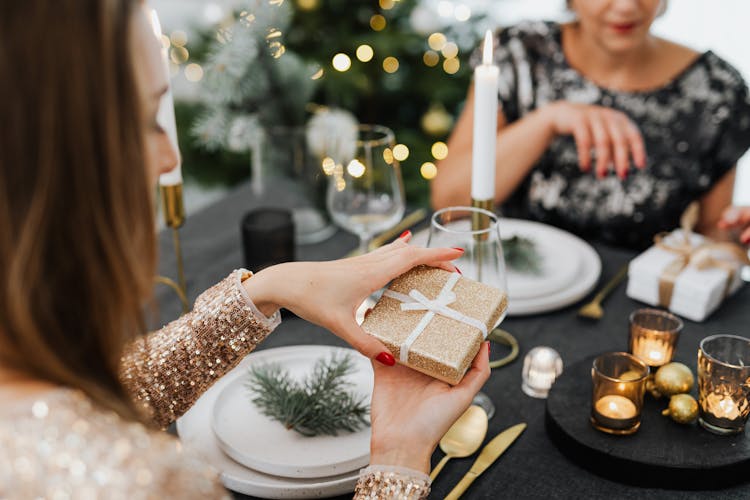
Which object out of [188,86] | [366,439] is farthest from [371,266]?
[188,86]

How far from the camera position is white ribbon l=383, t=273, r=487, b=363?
31.6 inches

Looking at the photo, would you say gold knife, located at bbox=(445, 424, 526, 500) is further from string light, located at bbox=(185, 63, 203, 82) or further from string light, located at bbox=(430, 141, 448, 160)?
string light, located at bbox=(185, 63, 203, 82)

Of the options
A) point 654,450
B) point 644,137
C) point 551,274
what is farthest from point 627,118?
point 654,450

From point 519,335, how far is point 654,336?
0.71 ft

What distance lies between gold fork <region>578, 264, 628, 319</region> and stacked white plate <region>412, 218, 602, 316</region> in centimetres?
2

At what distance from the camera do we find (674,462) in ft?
2.65

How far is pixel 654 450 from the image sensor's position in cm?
83

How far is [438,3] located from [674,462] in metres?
2.01

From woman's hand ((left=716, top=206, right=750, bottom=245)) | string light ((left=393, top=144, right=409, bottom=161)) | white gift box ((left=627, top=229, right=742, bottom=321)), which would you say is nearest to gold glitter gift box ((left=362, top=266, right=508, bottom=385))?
white gift box ((left=627, top=229, right=742, bottom=321))

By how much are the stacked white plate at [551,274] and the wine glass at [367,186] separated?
0.09 metres

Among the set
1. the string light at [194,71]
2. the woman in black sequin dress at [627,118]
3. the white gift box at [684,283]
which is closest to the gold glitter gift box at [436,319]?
the white gift box at [684,283]

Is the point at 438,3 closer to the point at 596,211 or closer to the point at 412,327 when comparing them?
the point at 596,211

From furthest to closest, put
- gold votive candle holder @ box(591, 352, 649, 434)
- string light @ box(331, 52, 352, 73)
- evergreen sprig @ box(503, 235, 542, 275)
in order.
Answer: string light @ box(331, 52, 352, 73)
evergreen sprig @ box(503, 235, 542, 275)
gold votive candle holder @ box(591, 352, 649, 434)

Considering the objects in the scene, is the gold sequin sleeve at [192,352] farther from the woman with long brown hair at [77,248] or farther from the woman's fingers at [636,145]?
the woman's fingers at [636,145]
